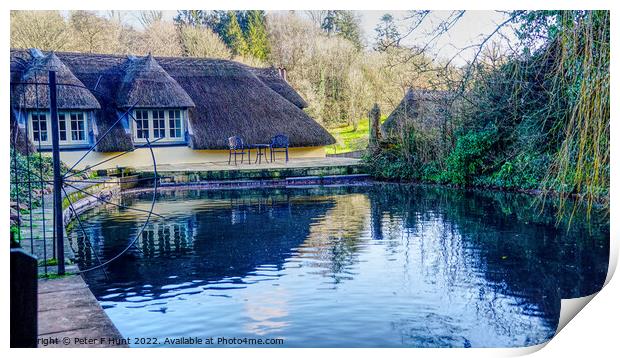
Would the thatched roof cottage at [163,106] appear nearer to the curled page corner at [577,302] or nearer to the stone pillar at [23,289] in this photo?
the stone pillar at [23,289]

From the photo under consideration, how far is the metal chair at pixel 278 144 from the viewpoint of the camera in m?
10.0

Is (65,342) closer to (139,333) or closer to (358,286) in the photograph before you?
(139,333)

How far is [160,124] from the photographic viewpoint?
8.26 m

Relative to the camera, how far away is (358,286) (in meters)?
3.98

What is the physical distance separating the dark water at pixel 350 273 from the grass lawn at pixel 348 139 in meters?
2.68

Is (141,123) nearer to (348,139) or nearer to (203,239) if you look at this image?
(203,239)

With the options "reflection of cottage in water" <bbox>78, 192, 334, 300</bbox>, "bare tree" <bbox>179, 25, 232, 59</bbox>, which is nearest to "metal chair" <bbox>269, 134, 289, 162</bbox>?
"reflection of cottage in water" <bbox>78, 192, 334, 300</bbox>

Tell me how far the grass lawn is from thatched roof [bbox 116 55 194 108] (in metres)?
2.41

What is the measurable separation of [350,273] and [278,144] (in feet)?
19.6

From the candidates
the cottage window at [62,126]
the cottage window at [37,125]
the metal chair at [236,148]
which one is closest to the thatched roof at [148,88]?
the metal chair at [236,148]

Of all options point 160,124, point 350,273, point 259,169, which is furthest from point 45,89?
point 259,169

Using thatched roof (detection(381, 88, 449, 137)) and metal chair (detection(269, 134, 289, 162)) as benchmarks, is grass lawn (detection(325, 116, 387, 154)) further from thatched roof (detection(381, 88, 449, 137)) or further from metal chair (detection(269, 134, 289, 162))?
metal chair (detection(269, 134, 289, 162))

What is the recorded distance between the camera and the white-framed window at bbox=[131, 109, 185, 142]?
24.9ft

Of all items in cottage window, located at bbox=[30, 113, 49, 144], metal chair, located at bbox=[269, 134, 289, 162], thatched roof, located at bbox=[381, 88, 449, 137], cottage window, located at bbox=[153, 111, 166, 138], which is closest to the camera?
cottage window, located at bbox=[30, 113, 49, 144]
